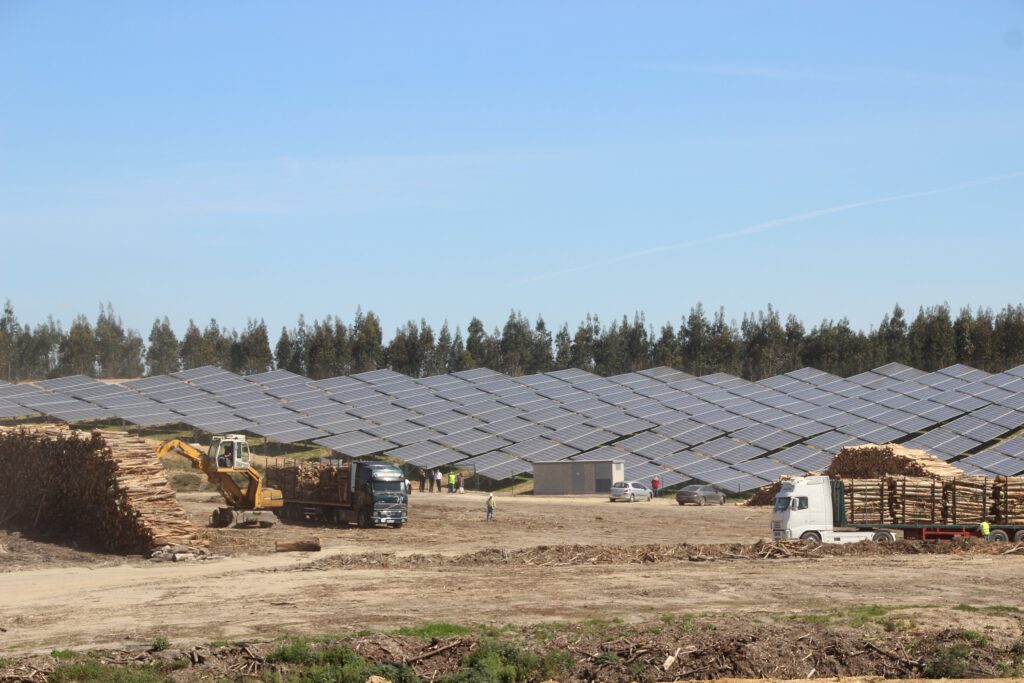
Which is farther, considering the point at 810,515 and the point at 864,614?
the point at 810,515

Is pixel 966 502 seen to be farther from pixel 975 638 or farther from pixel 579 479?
pixel 579 479

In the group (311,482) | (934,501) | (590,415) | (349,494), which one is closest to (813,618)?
(934,501)

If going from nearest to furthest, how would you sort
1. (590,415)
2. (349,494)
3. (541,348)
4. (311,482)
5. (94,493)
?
1. (94,493)
2. (349,494)
3. (311,482)
4. (590,415)
5. (541,348)

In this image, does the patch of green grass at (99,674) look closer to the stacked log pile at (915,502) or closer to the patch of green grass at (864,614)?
the patch of green grass at (864,614)

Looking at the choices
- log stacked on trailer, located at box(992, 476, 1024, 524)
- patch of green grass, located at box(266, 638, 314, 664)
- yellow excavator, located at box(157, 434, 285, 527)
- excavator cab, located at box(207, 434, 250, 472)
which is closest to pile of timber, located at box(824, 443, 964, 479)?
log stacked on trailer, located at box(992, 476, 1024, 524)

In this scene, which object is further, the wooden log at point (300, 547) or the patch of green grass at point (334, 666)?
the wooden log at point (300, 547)

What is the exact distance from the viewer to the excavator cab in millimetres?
42719

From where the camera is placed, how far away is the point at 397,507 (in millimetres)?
44219

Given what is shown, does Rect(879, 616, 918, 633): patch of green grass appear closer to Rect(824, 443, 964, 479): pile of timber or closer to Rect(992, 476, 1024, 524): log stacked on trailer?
Rect(992, 476, 1024, 524): log stacked on trailer

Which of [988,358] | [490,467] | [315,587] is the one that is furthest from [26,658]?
[988,358]

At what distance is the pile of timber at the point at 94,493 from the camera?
113 feet

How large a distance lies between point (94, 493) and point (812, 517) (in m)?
22.9

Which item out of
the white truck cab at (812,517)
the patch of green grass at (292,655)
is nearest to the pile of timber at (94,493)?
the patch of green grass at (292,655)

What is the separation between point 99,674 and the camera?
699 inches
